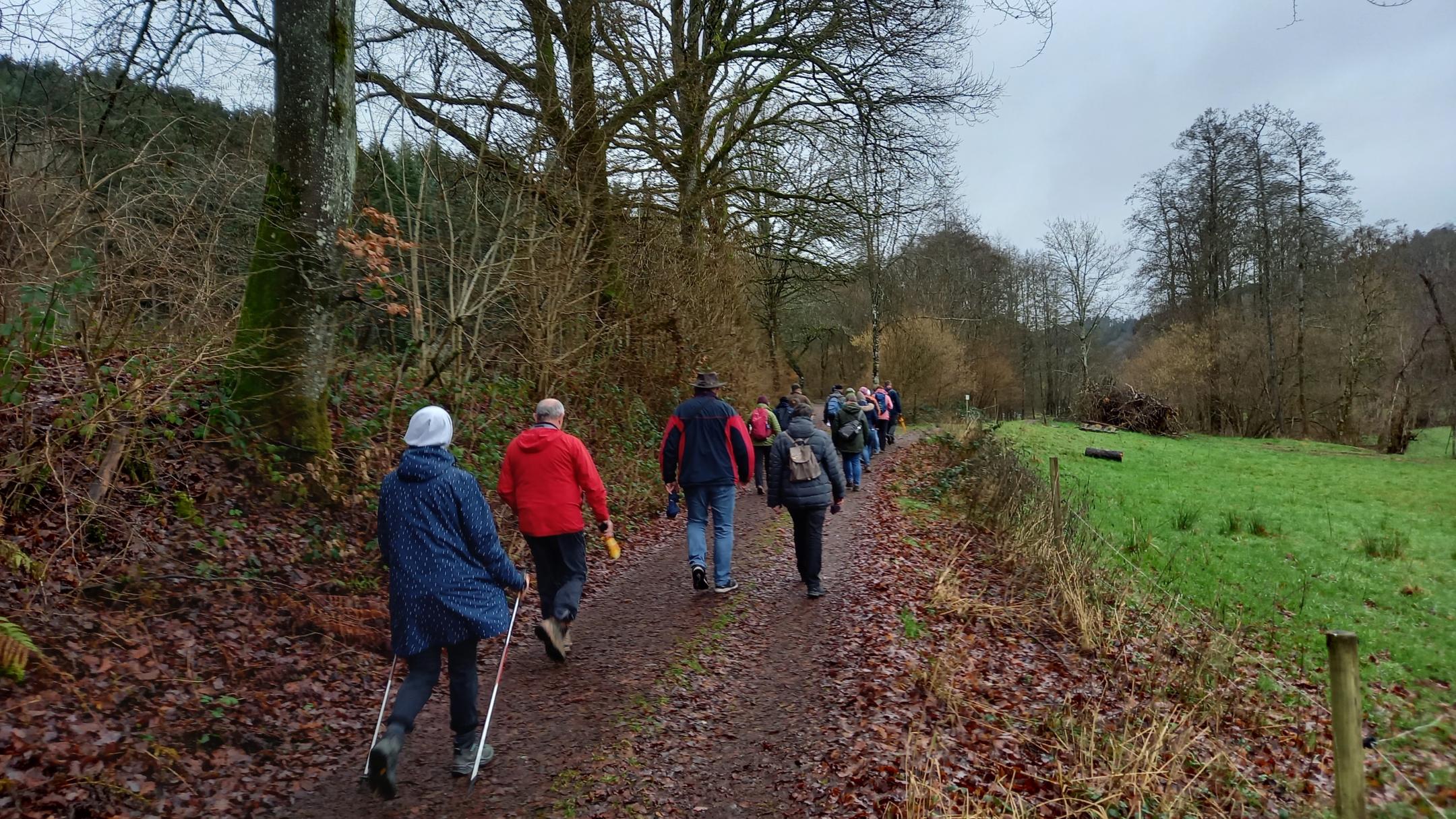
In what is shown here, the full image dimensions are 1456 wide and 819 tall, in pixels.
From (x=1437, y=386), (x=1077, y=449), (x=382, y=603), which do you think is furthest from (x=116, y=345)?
(x=1437, y=386)

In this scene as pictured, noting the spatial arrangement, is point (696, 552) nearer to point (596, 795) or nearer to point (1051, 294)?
point (596, 795)

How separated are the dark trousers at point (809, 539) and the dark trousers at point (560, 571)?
2296 millimetres

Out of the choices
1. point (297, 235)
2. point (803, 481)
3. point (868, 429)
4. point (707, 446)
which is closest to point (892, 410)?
point (868, 429)

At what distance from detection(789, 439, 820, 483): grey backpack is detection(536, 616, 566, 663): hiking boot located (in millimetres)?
2626

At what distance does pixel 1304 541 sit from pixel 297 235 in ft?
51.1

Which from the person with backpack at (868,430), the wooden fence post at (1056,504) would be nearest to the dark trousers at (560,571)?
the wooden fence post at (1056,504)

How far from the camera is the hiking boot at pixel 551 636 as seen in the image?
5.36 m

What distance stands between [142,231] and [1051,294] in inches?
2070

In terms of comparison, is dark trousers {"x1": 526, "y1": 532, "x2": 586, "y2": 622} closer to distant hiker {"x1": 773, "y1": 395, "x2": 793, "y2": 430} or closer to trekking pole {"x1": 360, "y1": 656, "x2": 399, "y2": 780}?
trekking pole {"x1": 360, "y1": 656, "x2": 399, "y2": 780}

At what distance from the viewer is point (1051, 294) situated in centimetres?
5041

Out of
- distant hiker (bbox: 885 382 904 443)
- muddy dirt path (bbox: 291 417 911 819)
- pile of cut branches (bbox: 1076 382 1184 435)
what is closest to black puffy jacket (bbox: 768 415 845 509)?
muddy dirt path (bbox: 291 417 911 819)

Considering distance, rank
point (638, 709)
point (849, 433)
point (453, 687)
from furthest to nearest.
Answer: point (849, 433) < point (638, 709) < point (453, 687)

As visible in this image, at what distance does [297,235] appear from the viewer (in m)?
6.20

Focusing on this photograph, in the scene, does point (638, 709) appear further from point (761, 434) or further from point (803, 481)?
point (761, 434)
